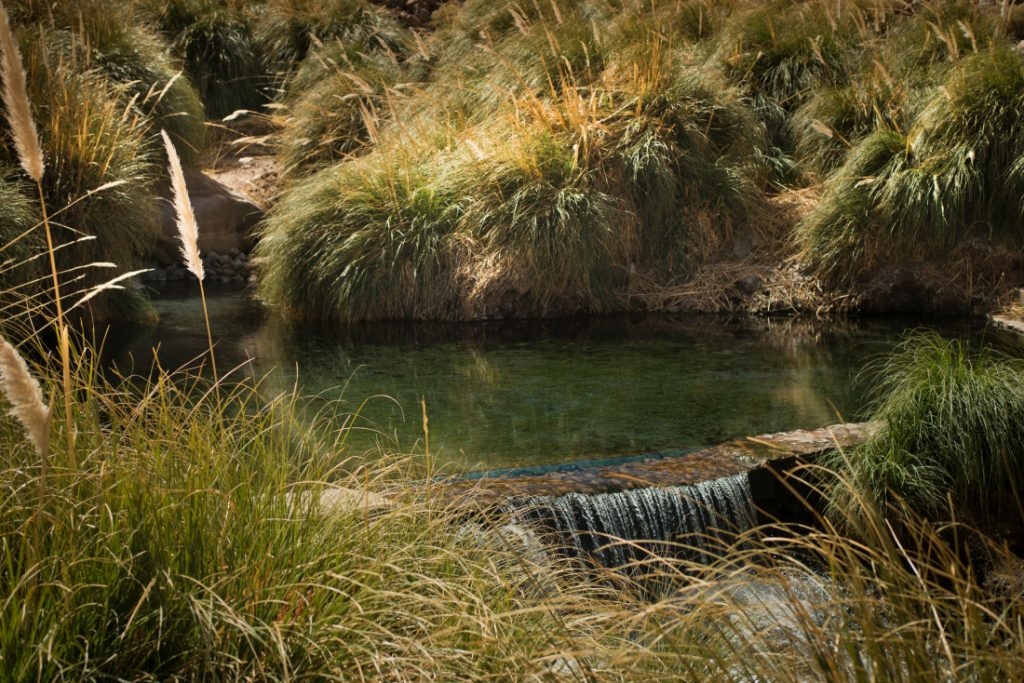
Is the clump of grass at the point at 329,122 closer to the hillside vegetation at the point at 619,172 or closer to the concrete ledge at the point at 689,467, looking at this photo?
the hillside vegetation at the point at 619,172

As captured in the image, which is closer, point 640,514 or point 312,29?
point 640,514

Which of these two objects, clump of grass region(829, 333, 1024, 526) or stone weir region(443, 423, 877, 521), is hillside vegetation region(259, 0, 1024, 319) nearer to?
stone weir region(443, 423, 877, 521)

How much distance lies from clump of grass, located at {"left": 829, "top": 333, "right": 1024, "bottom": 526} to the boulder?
6377 millimetres

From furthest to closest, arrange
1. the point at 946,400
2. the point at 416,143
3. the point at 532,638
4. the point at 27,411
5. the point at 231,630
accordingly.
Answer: the point at 416,143
the point at 946,400
the point at 532,638
the point at 231,630
the point at 27,411

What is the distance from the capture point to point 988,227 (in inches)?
283

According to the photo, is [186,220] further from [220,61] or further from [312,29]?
[312,29]

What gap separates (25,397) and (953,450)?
328cm

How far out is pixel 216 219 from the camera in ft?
30.1

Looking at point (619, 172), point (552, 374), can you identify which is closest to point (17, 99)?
point (552, 374)

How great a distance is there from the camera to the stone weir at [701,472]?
4070 millimetres

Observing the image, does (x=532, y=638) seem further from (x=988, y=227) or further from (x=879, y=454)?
(x=988, y=227)

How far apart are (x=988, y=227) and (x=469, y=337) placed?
3425 mm

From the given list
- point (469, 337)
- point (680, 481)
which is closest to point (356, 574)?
point (680, 481)

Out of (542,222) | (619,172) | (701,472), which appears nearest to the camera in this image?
(701,472)
